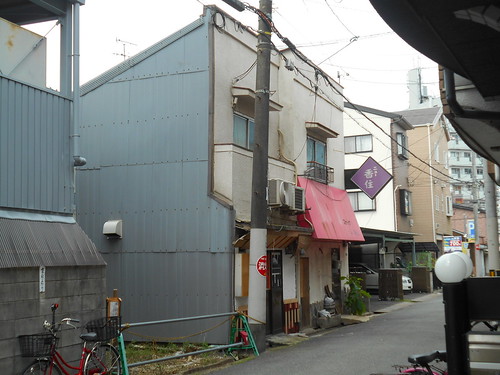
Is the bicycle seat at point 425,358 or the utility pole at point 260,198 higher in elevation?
the utility pole at point 260,198

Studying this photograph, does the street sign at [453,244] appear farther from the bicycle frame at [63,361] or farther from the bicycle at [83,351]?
the bicycle frame at [63,361]

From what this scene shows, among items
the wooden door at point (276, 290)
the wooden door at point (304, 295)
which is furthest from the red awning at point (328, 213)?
the wooden door at point (276, 290)

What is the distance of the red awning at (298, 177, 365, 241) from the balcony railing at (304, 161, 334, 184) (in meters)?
0.18

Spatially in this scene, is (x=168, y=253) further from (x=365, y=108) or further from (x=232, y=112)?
(x=365, y=108)

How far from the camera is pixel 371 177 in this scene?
22234 mm

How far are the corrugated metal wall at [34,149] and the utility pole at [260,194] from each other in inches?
156

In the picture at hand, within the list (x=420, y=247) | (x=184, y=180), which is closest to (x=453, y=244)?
(x=420, y=247)

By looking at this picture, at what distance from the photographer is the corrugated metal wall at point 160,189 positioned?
1330 centimetres

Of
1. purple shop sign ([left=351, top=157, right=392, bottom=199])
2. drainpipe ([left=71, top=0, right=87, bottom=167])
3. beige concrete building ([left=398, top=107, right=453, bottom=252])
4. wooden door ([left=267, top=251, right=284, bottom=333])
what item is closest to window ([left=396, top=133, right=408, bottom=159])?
beige concrete building ([left=398, top=107, right=453, bottom=252])

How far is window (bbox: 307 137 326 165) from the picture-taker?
61.1 ft

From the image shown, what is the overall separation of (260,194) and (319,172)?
6.99m

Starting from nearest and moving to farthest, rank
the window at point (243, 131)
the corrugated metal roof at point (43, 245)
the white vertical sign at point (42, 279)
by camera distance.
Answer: the corrugated metal roof at point (43, 245) → the white vertical sign at point (42, 279) → the window at point (243, 131)

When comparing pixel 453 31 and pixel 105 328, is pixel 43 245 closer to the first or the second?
pixel 105 328

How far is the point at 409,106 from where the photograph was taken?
5941 centimetres
